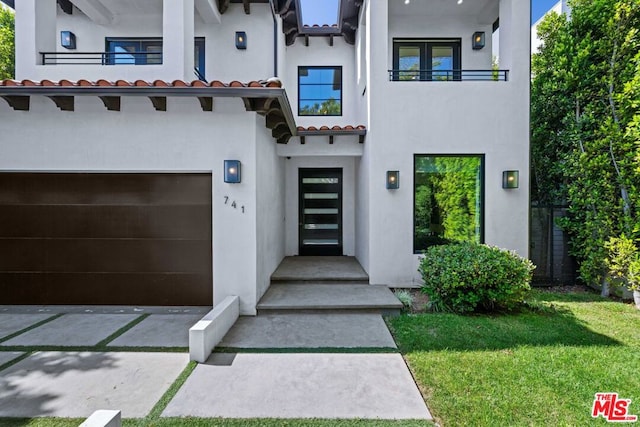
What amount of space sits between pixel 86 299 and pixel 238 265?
10.8 ft

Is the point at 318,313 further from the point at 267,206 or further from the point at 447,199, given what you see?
the point at 447,199

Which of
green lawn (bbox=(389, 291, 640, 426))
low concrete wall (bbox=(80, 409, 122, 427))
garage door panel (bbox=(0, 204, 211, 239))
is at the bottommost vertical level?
green lawn (bbox=(389, 291, 640, 426))

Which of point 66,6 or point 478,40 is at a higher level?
point 66,6

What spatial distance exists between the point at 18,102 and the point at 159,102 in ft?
8.54

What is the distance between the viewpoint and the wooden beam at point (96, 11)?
7.84 meters

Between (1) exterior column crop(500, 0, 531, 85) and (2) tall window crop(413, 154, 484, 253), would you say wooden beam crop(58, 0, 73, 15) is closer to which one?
(2) tall window crop(413, 154, 484, 253)

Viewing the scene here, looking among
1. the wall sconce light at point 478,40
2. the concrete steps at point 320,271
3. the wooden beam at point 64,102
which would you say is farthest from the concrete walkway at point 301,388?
the wall sconce light at point 478,40

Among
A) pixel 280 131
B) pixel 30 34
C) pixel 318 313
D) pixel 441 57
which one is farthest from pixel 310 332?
pixel 30 34

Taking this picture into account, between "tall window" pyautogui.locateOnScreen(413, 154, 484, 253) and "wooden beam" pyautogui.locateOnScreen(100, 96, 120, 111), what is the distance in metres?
6.37

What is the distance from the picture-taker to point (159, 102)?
557 centimetres

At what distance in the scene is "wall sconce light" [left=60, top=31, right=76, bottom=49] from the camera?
8.34 metres

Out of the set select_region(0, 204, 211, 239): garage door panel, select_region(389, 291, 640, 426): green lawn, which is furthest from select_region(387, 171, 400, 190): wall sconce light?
select_region(0, 204, 211, 239): garage door panel

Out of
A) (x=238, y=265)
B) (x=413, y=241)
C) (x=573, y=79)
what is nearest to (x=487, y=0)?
(x=573, y=79)

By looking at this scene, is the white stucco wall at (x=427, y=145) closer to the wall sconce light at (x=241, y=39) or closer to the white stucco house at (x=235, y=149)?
the white stucco house at (x=235, y=149)
